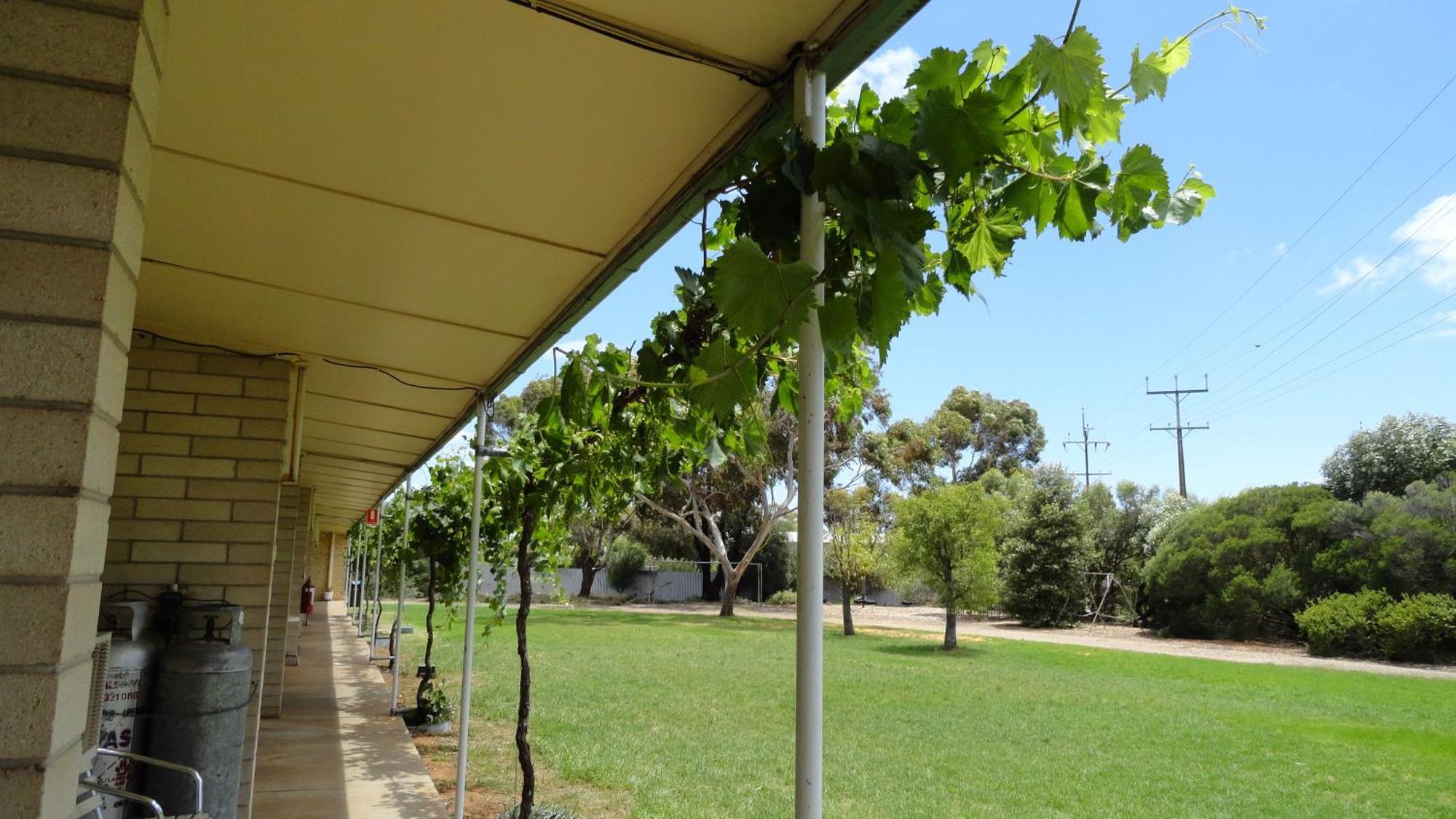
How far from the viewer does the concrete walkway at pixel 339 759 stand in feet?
17.5

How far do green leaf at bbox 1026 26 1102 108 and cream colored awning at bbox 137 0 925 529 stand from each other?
200mm

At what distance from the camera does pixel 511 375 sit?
13.4 feet

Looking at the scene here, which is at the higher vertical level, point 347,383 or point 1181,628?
point 347,383

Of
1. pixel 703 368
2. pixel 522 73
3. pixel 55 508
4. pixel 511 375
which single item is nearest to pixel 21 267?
pixel 55 508

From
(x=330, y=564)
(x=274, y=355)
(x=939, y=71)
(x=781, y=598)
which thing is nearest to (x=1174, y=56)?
(x=939, y=71)

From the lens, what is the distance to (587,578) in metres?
39.4

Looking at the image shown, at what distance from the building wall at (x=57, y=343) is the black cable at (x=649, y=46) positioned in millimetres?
533

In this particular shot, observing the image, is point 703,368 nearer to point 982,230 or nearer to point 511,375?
point 982,230

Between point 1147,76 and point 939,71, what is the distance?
35 centimetres

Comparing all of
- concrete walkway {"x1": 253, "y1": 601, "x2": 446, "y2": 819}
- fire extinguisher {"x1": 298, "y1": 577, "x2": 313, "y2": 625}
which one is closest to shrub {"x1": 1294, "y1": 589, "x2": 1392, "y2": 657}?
concrete walkway {"x1": 253, "y1": 601, "x2": 446, "y2": 819}

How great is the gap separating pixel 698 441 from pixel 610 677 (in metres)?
12.1

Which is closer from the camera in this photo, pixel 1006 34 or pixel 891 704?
pixel 1006 34

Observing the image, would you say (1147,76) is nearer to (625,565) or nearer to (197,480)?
(197,480)

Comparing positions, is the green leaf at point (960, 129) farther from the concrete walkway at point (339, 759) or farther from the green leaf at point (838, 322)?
the concrete walkway at point (339, 759)
